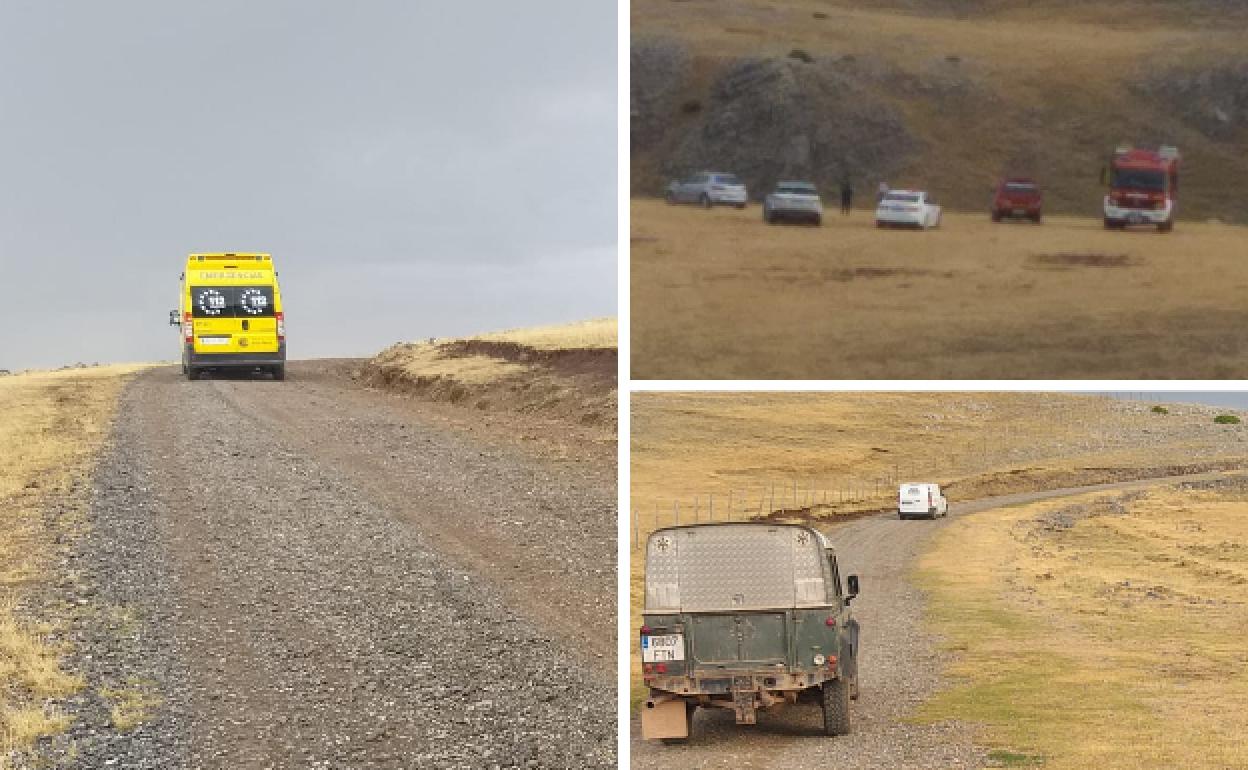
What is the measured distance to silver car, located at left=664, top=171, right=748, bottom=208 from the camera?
28.2ft

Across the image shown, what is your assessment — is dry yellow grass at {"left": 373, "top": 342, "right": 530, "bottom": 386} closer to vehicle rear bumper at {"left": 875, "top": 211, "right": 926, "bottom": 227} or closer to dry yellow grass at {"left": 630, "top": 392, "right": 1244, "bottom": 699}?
dry yellow grass at {"left": 630, "top": 392, "right": 1244, "bottom": 699}

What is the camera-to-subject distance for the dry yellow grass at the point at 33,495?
17.5m

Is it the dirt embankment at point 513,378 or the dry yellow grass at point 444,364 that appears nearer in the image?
the dirt embankment at point 513,378

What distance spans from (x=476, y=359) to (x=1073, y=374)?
38.4 meters

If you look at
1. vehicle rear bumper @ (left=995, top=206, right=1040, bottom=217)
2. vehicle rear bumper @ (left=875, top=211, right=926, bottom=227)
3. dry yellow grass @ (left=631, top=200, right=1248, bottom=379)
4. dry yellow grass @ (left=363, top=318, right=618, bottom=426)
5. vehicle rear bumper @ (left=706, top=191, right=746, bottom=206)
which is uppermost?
vehicle rear bumper @ (left=706, top=191, right=746, bottom=206)

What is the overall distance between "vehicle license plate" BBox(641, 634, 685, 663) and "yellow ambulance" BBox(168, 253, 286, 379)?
98.9 ft

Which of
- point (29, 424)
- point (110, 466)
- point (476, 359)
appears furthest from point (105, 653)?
point (476, 359)

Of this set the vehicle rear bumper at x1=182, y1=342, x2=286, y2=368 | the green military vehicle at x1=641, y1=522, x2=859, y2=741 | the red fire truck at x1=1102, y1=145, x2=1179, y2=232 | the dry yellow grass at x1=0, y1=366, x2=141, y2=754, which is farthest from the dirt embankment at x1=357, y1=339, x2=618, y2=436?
the red fire truck at x1=1102, y1=145, x2=1179, y2=232

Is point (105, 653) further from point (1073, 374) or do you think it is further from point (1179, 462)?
point (1073, 374)

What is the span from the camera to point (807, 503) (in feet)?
66.2

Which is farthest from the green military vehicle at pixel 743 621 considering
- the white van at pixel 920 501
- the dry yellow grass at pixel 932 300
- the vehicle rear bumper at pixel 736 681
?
the dry yellow grass at pixel 932 300

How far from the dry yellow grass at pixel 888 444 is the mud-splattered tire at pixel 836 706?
2259 millimetres

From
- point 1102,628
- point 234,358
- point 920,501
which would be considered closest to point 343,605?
point 920,501

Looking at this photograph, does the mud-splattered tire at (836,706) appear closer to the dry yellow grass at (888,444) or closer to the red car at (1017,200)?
the dry yellow grass at (888,444)
